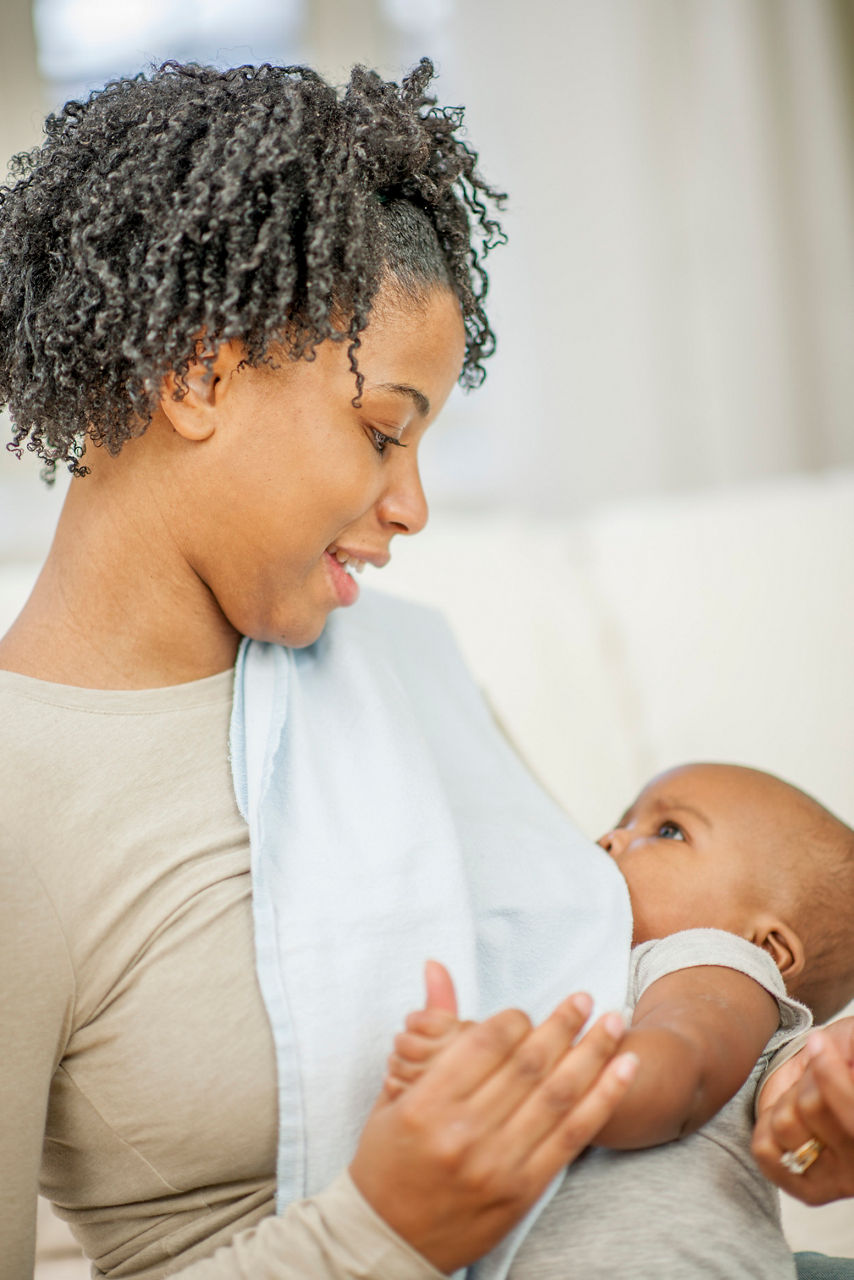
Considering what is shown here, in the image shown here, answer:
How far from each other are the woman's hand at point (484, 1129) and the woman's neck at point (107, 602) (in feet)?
1.46

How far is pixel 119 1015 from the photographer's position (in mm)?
883

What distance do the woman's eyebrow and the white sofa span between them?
0.65m

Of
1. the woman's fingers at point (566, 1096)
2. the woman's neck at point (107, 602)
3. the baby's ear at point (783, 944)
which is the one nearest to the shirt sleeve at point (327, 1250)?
the woman's fingers at point (566, 1096)

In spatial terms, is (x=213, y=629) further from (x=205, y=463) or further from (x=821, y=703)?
(x=821, y=703)

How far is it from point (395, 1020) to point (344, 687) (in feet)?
1.22

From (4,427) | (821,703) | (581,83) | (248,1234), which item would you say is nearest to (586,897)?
(248,1234)

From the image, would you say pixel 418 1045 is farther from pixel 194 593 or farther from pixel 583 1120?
pixel 194 593

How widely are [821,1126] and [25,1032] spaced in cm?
58

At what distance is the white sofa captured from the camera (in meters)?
1.64

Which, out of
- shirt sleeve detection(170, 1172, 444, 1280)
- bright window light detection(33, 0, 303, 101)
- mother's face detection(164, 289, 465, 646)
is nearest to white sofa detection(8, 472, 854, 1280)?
mother's face detection(164, 289, 465, 646)

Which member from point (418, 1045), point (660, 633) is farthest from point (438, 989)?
point (660, 633)

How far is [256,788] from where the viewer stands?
0.99 meters

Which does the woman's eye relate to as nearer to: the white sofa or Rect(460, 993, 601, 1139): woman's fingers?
Rect(460, 993, 601, 1139): woman's fingers

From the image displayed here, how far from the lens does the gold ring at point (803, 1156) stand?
843 mm
